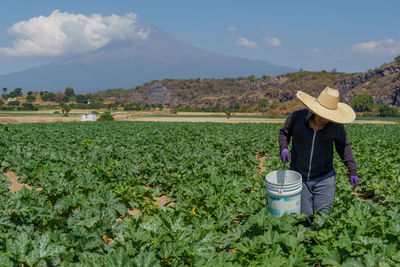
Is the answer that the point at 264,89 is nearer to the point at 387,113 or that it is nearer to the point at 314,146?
the point at 387,113

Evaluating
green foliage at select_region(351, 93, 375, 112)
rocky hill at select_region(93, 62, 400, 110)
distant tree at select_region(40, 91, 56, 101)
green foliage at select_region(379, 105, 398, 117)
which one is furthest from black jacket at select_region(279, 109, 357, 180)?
distant tree at select_region(40, 91, 56, 101)

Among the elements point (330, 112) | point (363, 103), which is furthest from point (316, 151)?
point (363, 103)

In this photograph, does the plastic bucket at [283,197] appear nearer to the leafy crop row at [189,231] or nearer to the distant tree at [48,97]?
the leafy crop row at [189,231]

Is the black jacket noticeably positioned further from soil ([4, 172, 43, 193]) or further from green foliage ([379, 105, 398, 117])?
green foliage ([379, 105, 398, 117])

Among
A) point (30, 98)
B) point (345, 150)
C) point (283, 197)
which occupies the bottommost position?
point (283, 197)

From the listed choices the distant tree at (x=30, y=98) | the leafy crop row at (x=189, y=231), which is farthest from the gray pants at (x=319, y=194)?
the distant tree at (x=30, y=98)

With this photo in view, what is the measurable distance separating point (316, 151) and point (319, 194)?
0.62 meters

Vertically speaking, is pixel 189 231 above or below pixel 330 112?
below

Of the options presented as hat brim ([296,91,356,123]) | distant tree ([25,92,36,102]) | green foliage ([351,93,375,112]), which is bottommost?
green foliage ([351,93,375,112])

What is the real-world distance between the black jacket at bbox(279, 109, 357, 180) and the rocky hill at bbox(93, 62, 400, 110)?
103353 mm

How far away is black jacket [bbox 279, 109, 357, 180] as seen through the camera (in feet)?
13.4

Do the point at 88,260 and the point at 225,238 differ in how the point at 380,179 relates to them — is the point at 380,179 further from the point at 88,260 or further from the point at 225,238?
the point at 88,260

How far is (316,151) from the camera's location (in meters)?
4.14

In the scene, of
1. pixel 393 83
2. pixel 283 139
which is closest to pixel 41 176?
pixel 283 139
